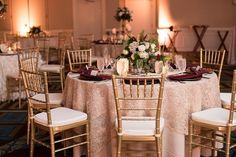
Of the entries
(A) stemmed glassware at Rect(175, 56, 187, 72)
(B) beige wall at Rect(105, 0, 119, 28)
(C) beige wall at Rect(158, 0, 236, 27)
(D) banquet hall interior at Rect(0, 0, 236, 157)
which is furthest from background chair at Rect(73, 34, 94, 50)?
(A) stemmed glassware at Rect(175, 56, 187, 72)

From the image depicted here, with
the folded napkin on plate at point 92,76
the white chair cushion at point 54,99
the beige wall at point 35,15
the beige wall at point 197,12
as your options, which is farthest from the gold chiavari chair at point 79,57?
the beige wall at point 197,12

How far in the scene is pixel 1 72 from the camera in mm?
5863

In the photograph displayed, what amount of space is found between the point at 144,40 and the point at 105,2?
8.75 meters

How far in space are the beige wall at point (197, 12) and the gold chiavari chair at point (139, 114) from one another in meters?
9.91

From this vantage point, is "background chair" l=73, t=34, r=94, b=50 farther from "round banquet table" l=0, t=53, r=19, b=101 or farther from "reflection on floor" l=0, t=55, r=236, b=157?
"reflection on floor" l=0, t=55, r=236, b=157

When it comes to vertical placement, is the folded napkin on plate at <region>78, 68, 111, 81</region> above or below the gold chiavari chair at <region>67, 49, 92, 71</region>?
below

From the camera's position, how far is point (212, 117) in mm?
3039

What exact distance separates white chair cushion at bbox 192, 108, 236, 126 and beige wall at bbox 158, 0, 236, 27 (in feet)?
31.6

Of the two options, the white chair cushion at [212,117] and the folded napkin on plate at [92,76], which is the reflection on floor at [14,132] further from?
the white chair cushion at [212,117]

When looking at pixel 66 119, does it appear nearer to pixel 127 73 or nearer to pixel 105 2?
pixel 127 73

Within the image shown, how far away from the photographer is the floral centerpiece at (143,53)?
10.8ft

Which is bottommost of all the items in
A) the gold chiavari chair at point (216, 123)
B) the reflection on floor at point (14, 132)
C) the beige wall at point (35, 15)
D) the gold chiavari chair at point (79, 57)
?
the reflection on floor at point (14, 132)

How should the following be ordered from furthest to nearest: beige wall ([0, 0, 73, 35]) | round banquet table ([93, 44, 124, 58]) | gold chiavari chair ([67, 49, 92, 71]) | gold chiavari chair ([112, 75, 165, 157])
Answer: beige wall ([0, 0, 73, 35])
round banquet table ([93, 44, 124, 58])
gold chiavari chair ([67, 49, 92, 71])
gold chiavari chair ([112, 75, 165, 157])

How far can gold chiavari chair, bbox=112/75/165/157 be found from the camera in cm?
269
